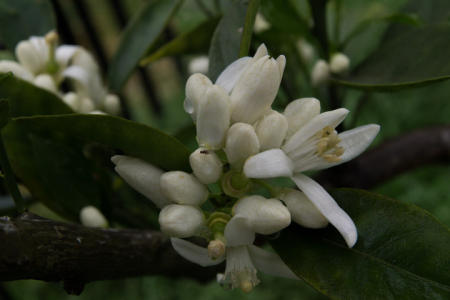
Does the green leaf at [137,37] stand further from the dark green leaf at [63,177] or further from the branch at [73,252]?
the branch at [73,252]

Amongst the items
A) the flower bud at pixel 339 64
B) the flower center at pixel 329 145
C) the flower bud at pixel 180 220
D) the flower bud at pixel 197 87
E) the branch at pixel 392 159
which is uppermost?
the flower bud at pixel 197 87

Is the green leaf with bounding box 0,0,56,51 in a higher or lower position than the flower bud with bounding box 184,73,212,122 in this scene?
higher

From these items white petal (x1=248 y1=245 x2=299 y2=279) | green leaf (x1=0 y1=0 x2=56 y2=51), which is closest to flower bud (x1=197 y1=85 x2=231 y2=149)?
white petal (x1=248 y1=245 x2=299 y2=279)

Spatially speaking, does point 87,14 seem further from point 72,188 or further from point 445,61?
point 445,61

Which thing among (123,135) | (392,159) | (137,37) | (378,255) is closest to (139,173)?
(123,135)

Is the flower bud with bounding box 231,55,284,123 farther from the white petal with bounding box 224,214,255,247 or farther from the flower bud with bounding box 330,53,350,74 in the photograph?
the flower bud with bounding box 330,53,350,74

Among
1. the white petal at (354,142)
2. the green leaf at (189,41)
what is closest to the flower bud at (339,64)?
the green leaf at (189,41)
